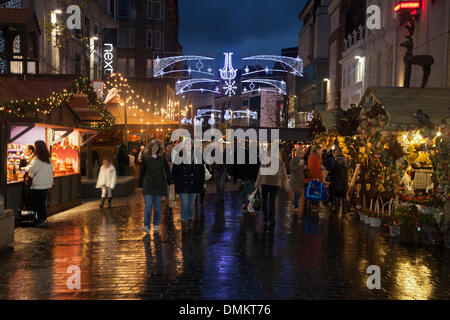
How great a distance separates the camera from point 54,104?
11.8 m

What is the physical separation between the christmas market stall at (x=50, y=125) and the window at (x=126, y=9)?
3937 cm

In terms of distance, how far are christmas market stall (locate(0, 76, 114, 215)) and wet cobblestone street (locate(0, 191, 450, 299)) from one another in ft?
4.65

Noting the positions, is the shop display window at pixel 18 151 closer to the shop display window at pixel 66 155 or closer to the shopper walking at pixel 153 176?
the shop display window at pixel 66 155

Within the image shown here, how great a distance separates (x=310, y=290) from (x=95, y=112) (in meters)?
11.6

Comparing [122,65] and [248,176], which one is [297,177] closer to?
[248,176]

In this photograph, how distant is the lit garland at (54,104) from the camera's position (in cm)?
1018

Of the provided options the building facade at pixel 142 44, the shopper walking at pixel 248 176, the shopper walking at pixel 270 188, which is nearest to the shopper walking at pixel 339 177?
the shopper walking at pixel 248 176

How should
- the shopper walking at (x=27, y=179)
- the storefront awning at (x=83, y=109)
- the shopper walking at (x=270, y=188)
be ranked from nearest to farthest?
the shopper walking at (x=27, y=179) → the shopper walking at (x=270, y=188) → the storefront awning at (x=83, y=109)

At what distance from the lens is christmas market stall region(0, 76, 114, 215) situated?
10.5 m

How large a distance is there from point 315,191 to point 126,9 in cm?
4520

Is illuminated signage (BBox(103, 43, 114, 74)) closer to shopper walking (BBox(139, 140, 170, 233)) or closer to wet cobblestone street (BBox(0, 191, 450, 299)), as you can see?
wet cobblestone street (BBox(0, 191, 450, 299))

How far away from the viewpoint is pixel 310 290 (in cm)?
614
